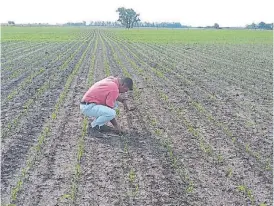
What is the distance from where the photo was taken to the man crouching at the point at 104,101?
24.2 feet

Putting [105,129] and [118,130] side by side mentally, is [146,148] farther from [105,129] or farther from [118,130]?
[105,129]

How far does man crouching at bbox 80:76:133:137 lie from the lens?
739 cm

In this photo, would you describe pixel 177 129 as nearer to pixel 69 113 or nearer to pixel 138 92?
pixel 69 113

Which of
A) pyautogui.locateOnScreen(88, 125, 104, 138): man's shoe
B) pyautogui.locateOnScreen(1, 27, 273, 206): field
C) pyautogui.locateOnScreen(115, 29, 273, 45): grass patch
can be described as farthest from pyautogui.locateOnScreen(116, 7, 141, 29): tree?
pyautogui.locateOnScreen(88, 125, 104, 138): man's shoe

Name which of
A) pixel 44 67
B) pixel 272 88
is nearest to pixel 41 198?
pixel 272 88

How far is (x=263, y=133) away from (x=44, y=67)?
11.7 meters

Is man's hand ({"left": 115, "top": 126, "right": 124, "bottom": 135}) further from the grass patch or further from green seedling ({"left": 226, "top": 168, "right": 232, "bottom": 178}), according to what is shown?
the grass patch

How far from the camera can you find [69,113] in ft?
29.6

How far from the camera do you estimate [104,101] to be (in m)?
7.51

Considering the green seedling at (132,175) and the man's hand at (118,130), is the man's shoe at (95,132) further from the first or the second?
the green seedling at (132,175)

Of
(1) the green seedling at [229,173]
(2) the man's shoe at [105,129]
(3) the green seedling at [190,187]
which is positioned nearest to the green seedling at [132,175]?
(3) the green seedling at [190,187]

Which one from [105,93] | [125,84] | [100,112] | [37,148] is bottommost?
[37,148]

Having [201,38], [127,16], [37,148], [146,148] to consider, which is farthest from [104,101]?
[127,16]

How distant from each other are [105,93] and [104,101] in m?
0.17
